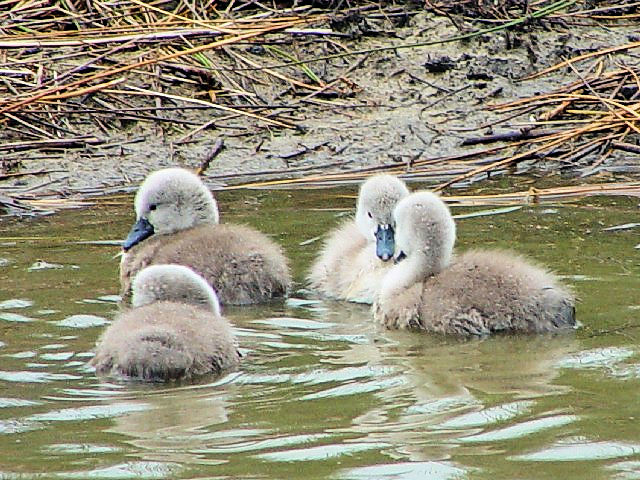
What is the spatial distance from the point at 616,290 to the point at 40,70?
17.0 ft

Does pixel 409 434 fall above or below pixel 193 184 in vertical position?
below

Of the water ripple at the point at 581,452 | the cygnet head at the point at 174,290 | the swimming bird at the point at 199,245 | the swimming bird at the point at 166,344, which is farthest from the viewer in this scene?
the swimming bird at the point at 199,245

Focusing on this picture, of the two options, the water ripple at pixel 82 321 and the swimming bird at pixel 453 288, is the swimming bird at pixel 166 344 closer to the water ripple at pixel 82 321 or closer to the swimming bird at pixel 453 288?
the water ripple at pixel 82 321

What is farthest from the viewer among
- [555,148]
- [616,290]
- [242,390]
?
[555,148]

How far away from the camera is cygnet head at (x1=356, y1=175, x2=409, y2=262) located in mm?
7367

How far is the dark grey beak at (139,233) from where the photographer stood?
7.50 meters

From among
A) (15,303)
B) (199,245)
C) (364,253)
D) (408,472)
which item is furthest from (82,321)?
(408,472)

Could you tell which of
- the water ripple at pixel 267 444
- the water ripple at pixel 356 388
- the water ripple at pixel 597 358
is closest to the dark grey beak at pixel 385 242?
the water ripple at pixel 597 358

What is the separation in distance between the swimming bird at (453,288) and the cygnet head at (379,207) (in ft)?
1.37

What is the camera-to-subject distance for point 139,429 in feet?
15.7

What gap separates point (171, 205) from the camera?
301 inches

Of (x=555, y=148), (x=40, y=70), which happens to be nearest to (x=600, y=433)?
(x=555, y=148)

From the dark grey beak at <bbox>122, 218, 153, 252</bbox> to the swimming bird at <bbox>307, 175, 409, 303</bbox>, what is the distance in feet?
2.78

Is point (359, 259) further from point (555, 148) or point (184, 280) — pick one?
point (555, 148)
